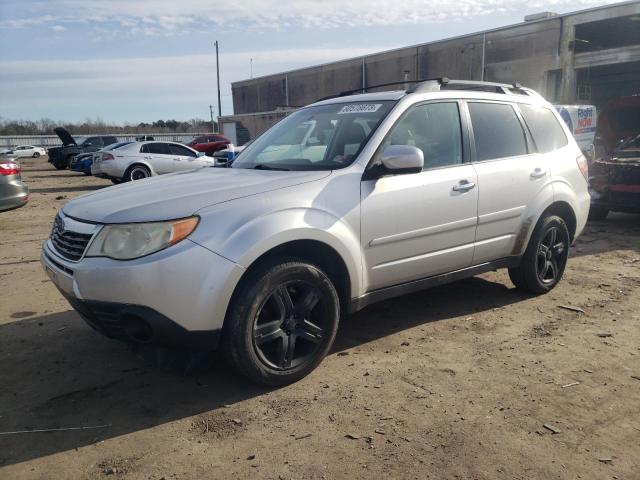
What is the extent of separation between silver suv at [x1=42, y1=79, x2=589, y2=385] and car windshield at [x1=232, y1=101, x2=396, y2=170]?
16 millimetres

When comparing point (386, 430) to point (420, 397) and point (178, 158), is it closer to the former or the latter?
point (420, 397)

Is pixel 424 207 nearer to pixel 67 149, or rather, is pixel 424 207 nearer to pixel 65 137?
pixel 67 149

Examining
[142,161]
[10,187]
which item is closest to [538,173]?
[10,187]

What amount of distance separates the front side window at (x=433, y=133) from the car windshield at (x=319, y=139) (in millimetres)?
178

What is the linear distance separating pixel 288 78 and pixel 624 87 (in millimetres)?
33843

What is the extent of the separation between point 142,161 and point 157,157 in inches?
19.3

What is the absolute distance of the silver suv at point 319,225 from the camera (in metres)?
2.90

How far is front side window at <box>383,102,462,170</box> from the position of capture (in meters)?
3.88

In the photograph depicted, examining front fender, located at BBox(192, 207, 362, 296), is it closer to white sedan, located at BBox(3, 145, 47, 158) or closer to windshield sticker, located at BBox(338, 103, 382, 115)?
windshield sticker, located at BBox(338, 103, 382, 115)

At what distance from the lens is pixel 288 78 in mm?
57656

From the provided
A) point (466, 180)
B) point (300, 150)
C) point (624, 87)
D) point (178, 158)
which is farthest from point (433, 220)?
point (624, 87)

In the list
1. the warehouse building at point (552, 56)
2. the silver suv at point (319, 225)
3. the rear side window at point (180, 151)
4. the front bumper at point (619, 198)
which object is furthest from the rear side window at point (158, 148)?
the silver suv at point (319, 225)

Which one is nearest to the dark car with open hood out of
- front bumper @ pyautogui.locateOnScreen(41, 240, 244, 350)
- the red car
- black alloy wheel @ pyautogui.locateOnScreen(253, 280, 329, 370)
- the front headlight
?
black alloy wheel @ pyautogui.locateOnScreen(253, 280, 329, 370)

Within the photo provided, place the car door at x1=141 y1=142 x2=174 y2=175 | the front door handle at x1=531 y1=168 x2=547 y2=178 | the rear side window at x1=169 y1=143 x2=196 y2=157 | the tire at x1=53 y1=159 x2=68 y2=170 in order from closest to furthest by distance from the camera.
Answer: the front door handle at x1=531 y1=168 x2=547 y2=178 → the car door at x1=141 y1=142 x2=174 y2=175 → the rear side window at x1=169 y1=143 x2=196 y2=157 → the tire at x1=53 y1=159 x2=68 y2=170
